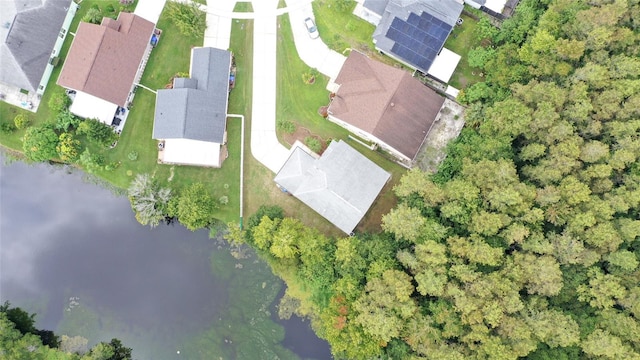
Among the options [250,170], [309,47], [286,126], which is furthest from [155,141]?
[309,47]

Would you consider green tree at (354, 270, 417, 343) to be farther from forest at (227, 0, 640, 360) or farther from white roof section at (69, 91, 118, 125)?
white roof section at (69, 91, 118, 125)

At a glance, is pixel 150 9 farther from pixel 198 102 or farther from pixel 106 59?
pixel 198 102

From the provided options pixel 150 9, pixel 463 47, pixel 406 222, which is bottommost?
pixel 406 222

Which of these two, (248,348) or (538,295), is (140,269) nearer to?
(248,348)

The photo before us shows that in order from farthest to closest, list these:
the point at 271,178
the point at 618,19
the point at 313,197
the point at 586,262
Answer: the point at 271,178, the point at 313,197, the point at 618,19, the point at 586,262

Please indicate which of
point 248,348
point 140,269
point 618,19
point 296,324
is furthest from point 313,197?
point 618,19
